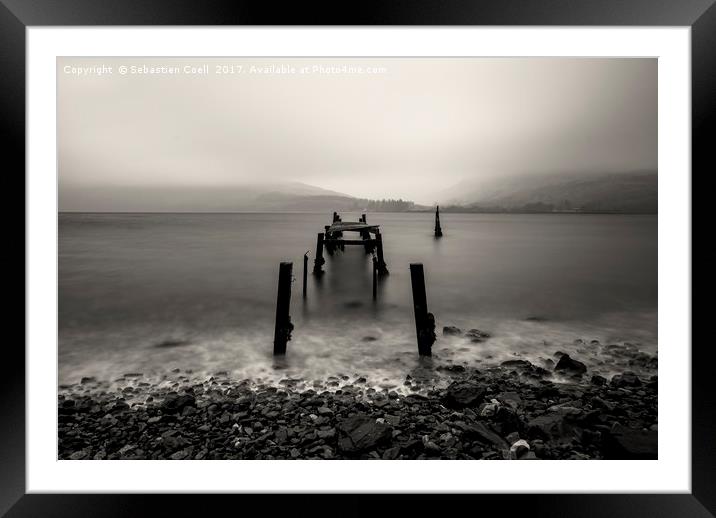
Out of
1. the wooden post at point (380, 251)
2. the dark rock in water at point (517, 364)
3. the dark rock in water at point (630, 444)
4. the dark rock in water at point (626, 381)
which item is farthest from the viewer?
the wooden post at point (380, 251)

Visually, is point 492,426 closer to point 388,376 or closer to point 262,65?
point 388,376

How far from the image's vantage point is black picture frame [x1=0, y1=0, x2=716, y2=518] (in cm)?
256

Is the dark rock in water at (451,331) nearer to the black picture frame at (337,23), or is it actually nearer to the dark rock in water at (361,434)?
the dark rock in water at (361,434)

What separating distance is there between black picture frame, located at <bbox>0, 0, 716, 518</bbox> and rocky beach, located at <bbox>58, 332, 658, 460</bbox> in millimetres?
466

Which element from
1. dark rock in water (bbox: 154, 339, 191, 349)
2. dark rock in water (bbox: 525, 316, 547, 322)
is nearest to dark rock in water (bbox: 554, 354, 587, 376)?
dark rock in water (bbox: 525, 316, 547, 322)

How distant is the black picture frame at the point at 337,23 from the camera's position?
2.56 metres

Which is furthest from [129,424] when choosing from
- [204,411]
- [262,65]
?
[262,65]

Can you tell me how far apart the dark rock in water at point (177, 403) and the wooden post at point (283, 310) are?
1515mm

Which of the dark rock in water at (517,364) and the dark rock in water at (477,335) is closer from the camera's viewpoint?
the dark rock in water at (517,364)

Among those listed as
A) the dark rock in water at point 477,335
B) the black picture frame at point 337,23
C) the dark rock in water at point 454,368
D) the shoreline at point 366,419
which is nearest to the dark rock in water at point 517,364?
the shoreline at point 366,419

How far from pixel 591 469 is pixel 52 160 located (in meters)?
4.50

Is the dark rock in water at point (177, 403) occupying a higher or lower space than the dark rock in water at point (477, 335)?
lower

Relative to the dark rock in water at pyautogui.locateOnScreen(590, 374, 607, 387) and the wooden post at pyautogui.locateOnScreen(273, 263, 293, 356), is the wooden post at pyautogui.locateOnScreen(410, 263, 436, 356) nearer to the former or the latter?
the wooden post at pyautogui.locateOnScreen(273, 263, 293, 356)

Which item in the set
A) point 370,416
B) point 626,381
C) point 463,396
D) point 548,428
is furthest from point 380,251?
point 548,428
